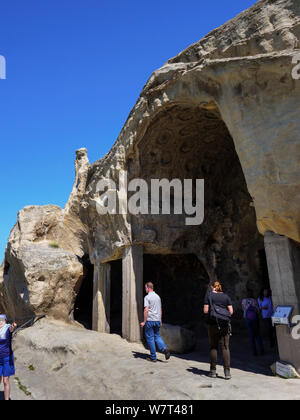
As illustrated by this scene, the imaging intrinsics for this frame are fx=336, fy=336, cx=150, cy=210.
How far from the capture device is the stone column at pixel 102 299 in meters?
9.61

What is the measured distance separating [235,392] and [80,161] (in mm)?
10466

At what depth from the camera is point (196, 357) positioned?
6492mm

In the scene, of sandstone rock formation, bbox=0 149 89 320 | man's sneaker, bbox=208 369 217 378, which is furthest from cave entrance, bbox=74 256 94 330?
man's sneaker, bbox=208 369 217 378

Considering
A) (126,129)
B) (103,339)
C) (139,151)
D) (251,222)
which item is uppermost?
(126,129)

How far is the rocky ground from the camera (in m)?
4.16

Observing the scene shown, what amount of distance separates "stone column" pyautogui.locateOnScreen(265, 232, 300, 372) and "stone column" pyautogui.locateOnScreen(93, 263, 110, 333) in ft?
18.8

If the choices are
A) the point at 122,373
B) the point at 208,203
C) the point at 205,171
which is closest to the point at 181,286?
the point at 208,203

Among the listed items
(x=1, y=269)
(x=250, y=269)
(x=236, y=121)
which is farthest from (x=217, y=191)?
(x=1, y=269)

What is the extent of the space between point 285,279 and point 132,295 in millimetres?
4105

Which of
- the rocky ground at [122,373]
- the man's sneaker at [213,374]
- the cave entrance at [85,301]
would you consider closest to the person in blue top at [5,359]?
the rocky ground at [122,373]

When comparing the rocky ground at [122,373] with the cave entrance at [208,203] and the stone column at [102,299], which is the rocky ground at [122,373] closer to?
the stone column at [102,299]

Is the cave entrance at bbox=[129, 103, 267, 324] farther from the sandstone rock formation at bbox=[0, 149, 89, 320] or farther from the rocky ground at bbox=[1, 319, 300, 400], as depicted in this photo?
the sandstone rock formation at bbox=[0, 149, 89, 320]

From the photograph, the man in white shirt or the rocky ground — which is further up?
the man in white shirt

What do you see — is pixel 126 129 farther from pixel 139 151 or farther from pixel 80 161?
pixel 80 161
